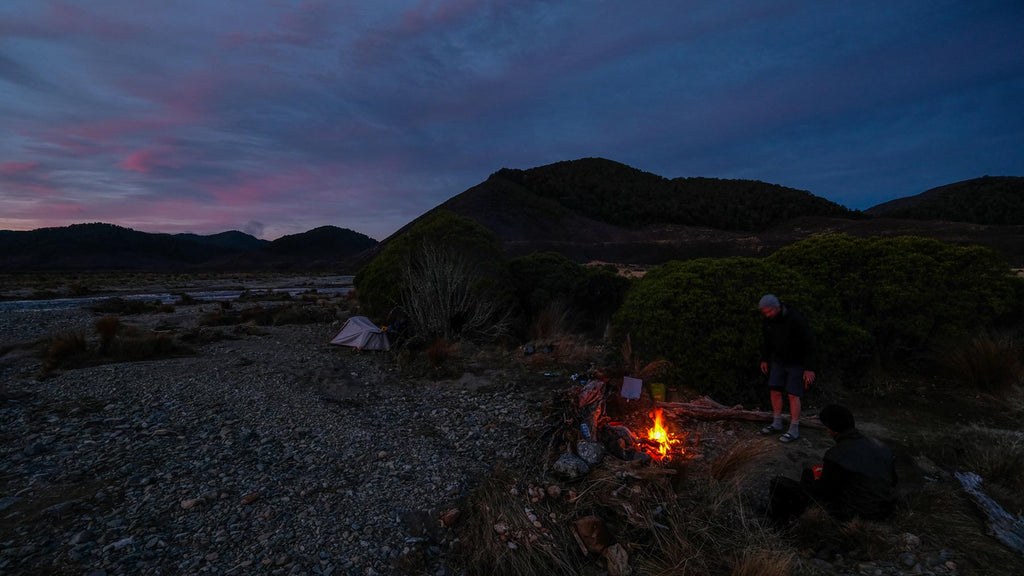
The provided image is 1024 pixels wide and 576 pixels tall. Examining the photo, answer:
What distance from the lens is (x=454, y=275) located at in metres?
10.7

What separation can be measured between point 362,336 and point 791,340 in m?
8.97

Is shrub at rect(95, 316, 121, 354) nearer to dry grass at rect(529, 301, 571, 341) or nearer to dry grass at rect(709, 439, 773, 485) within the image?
dry grass at rect(529, 301, 571, 341)

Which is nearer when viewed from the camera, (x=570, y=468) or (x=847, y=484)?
(x=847, y=484)

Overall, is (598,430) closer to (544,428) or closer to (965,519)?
(544,428)

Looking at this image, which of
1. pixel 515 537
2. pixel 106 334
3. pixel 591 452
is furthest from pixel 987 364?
pixel 106 334

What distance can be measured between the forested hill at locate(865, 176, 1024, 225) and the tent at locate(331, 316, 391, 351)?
189ft

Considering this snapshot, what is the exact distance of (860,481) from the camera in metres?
3.29

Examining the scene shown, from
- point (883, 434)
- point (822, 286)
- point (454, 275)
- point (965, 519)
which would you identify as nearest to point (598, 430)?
point (965, 519)

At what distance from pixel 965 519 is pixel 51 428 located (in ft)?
33.5

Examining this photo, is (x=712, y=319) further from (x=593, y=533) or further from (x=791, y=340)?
(x=593, y=533)

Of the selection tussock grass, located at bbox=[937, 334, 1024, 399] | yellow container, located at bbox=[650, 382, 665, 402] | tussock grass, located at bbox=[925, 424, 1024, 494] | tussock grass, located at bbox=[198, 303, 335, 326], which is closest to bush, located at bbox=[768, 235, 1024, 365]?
tussock grass, located at bbox=[937, 334, 1024, 399]

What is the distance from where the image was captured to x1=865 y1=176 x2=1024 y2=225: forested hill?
4009 cm

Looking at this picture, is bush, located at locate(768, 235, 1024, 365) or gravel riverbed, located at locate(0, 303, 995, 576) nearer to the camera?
gravel riverbed, located at locate(0, 303, 995, 576)

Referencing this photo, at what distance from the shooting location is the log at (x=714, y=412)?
541 centimetres
